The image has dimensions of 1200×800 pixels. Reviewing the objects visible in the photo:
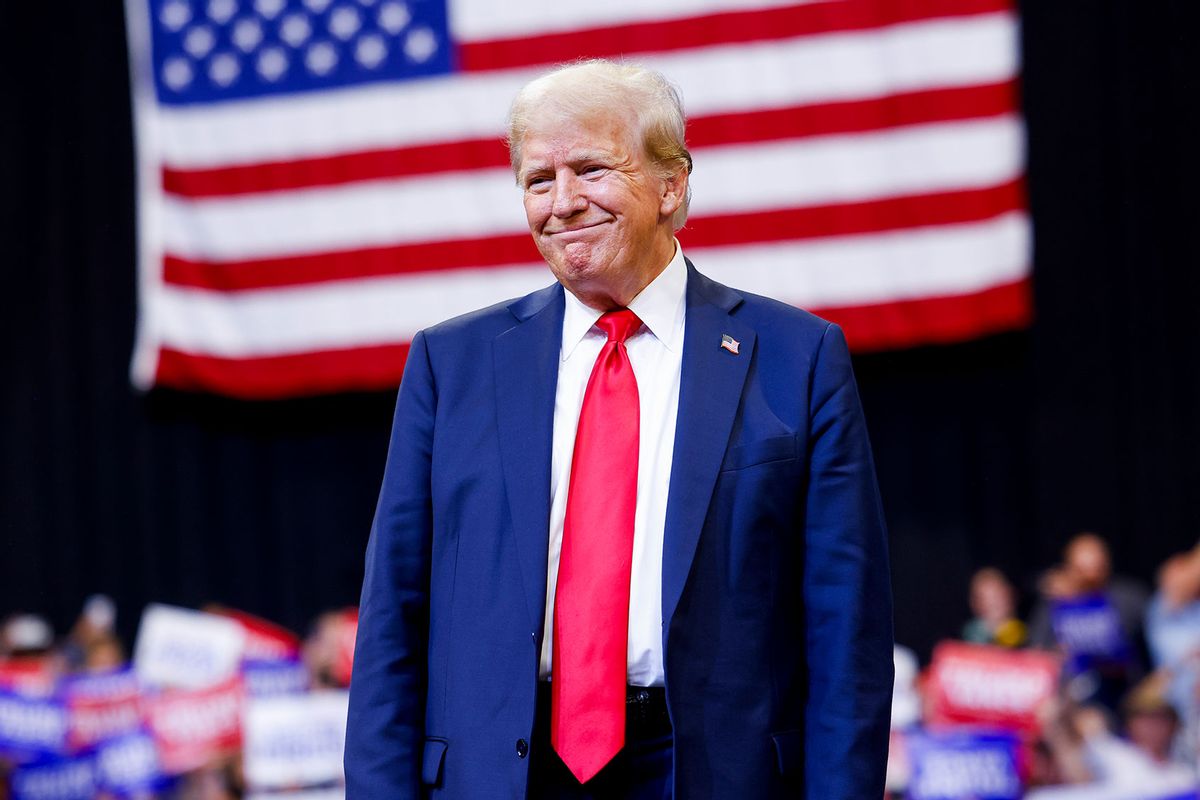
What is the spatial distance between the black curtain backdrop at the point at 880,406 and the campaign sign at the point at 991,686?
1449mm

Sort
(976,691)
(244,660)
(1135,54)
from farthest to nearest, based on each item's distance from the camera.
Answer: (1135,54) < (244,660) < (976,691)

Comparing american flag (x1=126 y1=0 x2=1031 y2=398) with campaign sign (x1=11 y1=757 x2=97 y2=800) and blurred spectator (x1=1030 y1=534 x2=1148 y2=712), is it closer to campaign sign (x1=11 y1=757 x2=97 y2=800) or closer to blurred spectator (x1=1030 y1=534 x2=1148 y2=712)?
blurred spectator (x1=1030 y1=534 x2=1148 y2=712)

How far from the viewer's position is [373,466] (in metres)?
7.06

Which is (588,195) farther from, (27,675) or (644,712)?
(27,675)

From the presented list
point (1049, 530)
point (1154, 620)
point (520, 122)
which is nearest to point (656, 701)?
point (520, 122)

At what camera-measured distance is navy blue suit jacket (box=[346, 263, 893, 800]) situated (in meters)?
1.41

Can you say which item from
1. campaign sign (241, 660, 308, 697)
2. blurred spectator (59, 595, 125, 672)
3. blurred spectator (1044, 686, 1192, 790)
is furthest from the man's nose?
blurred spectator (59, 595, 125, 672)

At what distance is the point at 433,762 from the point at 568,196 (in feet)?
1.89

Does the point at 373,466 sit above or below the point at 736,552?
below

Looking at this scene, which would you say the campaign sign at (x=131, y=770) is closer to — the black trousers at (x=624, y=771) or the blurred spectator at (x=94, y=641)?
the blurred spectator at (x=94, y=641)

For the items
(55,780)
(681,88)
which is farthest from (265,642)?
(681,88)

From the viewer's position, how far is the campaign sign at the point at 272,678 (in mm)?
5746

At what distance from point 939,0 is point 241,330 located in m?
3.25

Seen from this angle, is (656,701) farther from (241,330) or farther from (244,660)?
(241,330)
